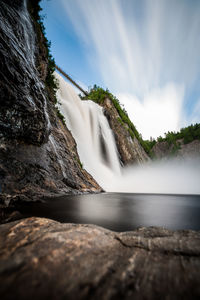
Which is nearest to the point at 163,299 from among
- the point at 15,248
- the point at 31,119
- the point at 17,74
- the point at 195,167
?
the point at 15,248

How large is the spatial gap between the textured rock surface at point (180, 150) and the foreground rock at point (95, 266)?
2130 cm

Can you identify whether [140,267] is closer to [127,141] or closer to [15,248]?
[15,248]


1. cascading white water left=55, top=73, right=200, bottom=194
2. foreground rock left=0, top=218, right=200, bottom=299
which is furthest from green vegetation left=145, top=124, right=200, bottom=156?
foreground rock left=0, top=218, right=200, bottom=299

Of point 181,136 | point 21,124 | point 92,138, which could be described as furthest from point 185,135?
point 21,124

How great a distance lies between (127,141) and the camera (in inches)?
489

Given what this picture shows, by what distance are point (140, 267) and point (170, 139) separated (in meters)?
23.7

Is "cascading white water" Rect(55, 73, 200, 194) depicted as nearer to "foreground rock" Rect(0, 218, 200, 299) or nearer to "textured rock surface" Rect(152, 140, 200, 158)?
"foreground rock" Rect(0, 218, 200, 299)

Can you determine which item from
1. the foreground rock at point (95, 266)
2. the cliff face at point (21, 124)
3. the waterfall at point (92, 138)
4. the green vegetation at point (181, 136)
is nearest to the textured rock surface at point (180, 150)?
the green vegetation at point (181, 136)

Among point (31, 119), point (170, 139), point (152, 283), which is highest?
point (170, 139)

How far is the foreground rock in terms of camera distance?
46 centimetres

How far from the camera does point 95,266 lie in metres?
0.60

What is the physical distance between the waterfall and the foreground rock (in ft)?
19.8

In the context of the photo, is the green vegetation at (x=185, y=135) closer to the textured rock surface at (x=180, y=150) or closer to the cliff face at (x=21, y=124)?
the textured rock surface at (x=180, y=150)

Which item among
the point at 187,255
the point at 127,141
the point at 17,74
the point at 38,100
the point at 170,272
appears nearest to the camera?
the point at 170,272
